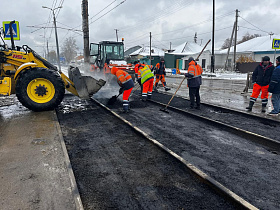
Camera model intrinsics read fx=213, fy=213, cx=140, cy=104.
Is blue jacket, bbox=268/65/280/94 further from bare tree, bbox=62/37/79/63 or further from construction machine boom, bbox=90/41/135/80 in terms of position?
bare tree, bbox=62/37/79/63

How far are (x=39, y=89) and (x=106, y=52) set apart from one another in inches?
336

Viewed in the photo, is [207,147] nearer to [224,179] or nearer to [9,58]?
[224,179]

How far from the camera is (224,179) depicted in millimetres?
2871

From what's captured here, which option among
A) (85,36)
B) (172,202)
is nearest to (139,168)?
(172,202)

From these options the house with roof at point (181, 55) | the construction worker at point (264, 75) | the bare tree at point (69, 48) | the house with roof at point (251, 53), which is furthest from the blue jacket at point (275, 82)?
the bare tree at point (69, 48)

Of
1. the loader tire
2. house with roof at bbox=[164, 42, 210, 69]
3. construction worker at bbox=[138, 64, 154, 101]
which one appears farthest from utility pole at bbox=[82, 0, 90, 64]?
house with roof at bbox=[164, 42, 210, 69]

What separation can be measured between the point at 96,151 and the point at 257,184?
2.52 m

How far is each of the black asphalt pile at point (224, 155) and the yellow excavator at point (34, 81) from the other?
2.10 m

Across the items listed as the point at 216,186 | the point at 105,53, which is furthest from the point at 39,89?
the point at 105,53

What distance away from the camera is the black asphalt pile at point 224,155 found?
8.73 feet

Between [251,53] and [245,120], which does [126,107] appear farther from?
[251,53]

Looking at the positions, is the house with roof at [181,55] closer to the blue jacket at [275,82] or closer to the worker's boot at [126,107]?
the blue jacket at [275,82]

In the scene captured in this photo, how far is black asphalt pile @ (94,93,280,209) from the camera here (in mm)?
2660

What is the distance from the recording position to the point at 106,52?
14.2m
